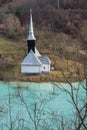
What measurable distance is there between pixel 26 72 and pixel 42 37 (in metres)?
5.63

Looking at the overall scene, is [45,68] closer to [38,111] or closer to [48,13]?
[48,13]

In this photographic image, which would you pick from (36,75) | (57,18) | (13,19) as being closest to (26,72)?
(36,75)

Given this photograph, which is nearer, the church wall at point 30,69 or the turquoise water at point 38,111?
the turquoise water at point 38,111

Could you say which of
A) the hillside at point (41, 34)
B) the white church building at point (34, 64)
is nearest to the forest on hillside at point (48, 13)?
the hillside at point (41, 34)

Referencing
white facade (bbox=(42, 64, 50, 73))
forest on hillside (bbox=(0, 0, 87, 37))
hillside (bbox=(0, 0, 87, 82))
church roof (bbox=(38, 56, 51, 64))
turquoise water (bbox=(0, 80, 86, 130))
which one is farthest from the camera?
forest on hillside (bbox=(0, 0, 87, 37))

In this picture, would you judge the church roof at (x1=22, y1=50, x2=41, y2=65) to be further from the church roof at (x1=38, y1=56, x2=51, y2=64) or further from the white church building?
the church roof at (x1=38, y1=56, x2=51, y2=64)

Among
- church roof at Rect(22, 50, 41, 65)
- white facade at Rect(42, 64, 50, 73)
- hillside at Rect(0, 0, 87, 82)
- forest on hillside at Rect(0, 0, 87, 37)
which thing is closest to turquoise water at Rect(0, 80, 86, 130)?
hillside at Rect(0, 0, 87, 82)

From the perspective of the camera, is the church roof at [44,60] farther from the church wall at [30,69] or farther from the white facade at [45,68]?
the church wall at [30,69]

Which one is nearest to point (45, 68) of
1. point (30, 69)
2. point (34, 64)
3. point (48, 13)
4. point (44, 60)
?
point (44, 60)

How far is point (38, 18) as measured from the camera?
35969mm

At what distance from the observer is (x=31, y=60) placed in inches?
896

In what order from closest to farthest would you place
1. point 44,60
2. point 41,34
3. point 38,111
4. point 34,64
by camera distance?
point 38,111 → point 34,64 → point 44,60 → point 41,34

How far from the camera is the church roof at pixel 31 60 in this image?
22672mm

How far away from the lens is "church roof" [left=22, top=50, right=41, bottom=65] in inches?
893
